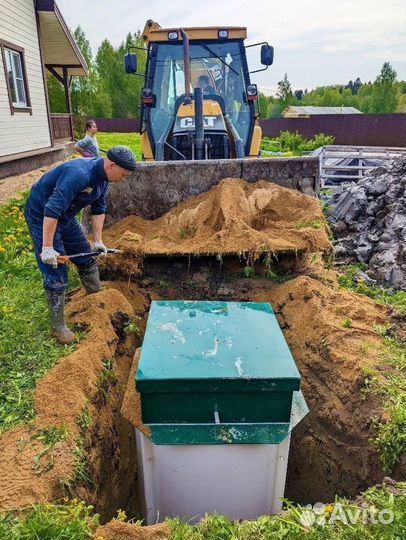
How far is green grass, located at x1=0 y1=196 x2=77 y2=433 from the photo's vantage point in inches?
112

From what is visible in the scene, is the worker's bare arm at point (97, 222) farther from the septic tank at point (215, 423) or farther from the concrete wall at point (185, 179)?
the septic tank at point (215, 423)

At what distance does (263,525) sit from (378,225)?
16.1 ft

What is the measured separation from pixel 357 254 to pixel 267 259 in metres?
1.79

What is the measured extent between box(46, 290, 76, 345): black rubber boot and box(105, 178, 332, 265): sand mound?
1.14 m

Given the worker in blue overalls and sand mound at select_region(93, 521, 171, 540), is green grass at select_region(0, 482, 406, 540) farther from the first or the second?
the worker in blue overalls

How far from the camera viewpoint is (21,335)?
143 inches

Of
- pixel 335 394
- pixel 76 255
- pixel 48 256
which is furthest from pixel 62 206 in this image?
pixel 335 394

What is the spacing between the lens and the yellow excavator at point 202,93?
20.6 ft

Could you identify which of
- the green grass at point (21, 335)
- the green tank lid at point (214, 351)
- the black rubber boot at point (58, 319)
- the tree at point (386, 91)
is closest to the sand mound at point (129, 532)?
the green tank lid at point (214, 351)

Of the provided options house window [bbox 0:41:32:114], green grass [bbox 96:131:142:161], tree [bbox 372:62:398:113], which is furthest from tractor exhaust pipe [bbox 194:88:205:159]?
tree [bbox 372:62:398:113]

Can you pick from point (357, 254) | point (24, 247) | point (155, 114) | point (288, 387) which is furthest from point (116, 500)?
point (155, 114)

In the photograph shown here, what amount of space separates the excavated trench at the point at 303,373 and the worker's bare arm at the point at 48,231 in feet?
3.82

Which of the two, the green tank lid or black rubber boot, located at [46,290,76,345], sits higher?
the green tank lid
